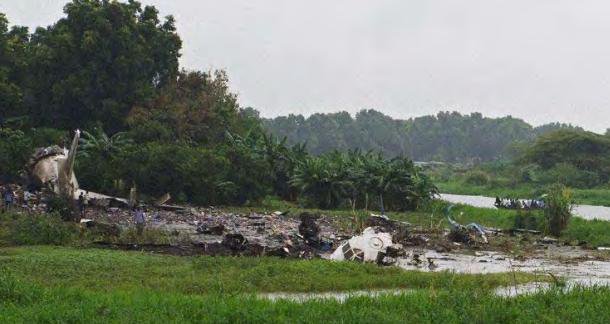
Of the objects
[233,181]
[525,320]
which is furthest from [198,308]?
[233,181]

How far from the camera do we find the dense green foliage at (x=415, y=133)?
394 ft

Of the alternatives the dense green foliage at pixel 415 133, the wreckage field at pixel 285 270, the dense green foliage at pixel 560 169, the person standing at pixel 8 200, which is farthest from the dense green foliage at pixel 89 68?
the dense green foliage at pixel 415 133

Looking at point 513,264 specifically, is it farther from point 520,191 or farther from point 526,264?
point 520,191

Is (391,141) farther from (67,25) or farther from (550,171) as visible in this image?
(67,25)

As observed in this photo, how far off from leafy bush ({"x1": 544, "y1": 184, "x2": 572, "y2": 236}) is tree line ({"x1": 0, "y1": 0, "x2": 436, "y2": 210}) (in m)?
Answer: 9.20

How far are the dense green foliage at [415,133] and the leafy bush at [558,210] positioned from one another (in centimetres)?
8721

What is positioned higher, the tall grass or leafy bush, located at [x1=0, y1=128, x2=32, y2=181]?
leafy bush, located at [x1=0, y1=128, x2=32, y2=181]

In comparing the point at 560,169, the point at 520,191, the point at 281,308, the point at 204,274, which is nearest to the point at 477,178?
the point at 520,191

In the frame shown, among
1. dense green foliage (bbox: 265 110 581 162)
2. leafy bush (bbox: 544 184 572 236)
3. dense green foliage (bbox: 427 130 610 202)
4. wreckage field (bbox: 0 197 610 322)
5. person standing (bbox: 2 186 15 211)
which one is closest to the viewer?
wreckage field (bbox: 0 197 610 322)

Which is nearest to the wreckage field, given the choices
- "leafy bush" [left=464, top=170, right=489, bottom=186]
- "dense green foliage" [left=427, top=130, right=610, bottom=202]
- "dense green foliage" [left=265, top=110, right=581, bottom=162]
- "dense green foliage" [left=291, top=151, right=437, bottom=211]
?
"dense green foliage" [left=291, top=151, right=437, bottom=211]

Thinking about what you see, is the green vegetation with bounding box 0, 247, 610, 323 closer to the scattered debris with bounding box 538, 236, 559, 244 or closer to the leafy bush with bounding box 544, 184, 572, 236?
the scattered debris with bounding box 538, 236, 559, 244

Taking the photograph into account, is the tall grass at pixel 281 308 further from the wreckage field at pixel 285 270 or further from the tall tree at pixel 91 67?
the tall tree at pixel 91 67

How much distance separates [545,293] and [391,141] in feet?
376

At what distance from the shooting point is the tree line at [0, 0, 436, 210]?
32.1 m
